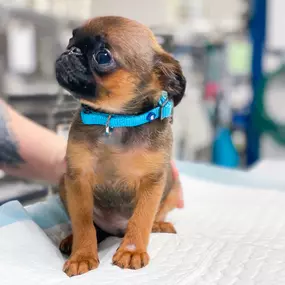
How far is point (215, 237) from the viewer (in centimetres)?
93

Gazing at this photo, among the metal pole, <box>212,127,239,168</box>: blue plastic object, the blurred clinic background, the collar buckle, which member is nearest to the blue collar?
the collar buckle

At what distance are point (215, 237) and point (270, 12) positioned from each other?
1726 mm

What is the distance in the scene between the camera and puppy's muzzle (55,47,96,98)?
674 millimetres

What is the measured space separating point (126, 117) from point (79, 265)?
0.72 feet

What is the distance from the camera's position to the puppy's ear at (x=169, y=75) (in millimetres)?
743

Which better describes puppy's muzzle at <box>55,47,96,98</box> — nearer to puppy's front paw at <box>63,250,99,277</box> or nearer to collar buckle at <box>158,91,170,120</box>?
collar buckle at <box>158,91,170,120</box>

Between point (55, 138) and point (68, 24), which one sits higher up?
point (68, 24)

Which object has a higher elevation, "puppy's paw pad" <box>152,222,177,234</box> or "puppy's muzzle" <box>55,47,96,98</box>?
"puppy's muzzle" <box>55,47,96,98</box>

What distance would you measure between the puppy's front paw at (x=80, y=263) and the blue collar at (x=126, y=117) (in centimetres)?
18

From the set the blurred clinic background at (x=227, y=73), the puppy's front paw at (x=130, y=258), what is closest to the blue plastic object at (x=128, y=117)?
the puppy's front paw at (x=130, y=258)

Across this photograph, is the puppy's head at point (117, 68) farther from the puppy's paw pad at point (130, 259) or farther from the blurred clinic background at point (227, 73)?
the blurred clinic background at point (227, 73)

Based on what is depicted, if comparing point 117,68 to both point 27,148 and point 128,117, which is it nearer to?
point 128,117

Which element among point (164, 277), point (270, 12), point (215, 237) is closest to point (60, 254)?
point (164, 277)

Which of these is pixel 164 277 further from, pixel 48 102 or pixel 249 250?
pixel 48 102
